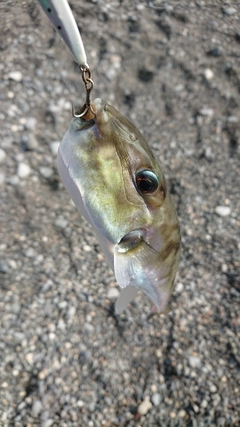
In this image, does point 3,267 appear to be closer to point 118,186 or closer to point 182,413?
point 182,413

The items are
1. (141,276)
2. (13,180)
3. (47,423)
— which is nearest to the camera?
(141,276)

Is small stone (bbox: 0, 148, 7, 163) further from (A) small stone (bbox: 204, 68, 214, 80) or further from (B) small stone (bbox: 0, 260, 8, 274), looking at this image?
(A) small stone (bbox: 204, 68, 214, 80)

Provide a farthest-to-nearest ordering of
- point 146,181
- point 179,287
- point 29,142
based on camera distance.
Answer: point 29,142 → point 179,287 → point 146,181

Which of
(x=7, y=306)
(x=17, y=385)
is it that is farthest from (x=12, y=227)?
(x=17, y=385)

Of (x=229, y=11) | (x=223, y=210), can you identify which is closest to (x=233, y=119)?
(x=223, y=210)

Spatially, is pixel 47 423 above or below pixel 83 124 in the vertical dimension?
below

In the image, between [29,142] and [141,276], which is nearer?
[141,276]

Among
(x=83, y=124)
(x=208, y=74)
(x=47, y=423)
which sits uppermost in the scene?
(x=83, y=124)
